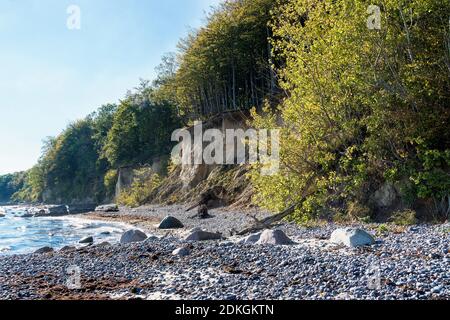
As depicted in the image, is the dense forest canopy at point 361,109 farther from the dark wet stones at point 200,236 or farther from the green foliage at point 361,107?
the dark wet stones at point 200,236

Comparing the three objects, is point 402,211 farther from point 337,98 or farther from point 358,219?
point 337,98

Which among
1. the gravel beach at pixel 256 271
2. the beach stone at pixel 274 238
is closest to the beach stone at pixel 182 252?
the gravel beach at pixel 256 271

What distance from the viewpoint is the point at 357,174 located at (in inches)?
592

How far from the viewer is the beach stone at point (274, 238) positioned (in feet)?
37.5

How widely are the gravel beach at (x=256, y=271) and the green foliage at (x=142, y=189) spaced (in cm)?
3068

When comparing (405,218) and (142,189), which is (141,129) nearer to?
(142,189)

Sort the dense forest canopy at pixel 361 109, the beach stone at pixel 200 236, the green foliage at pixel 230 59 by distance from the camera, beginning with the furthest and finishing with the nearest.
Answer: the green foliage at pixel 230 59
the beach stone at pixel 200 236
the dense forest canopy at pixel 361 109

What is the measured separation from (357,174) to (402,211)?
204cm

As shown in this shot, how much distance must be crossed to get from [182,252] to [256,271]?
11.2 feet

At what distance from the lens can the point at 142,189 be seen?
45.8 meters

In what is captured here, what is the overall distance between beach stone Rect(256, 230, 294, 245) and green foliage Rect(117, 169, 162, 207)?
104ft

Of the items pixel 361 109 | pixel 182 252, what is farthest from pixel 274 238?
pixel 361 109

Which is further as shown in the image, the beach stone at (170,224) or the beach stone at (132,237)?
the beach stone at (170,224)

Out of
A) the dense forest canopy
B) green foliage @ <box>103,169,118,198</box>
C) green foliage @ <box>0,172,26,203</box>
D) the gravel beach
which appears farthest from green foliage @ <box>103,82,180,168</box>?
green foliage @ <box>0,172,26,203</box>
